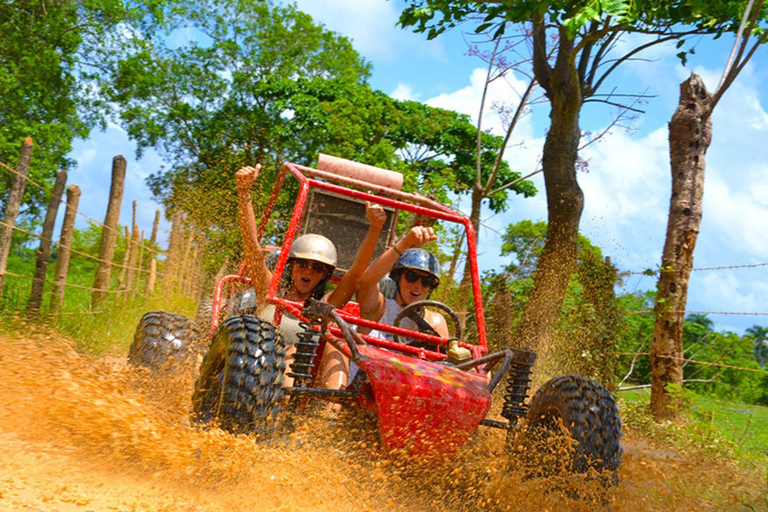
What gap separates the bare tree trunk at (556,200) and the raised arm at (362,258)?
4.38 m

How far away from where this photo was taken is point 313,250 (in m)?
4.80

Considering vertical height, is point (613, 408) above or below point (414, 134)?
below

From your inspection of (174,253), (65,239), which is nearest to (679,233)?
(65,239)

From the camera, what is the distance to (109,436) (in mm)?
3982

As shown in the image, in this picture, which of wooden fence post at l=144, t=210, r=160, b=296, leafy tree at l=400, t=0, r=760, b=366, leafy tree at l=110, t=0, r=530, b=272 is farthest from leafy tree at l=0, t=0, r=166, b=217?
leafy tree at l=400, t=0, r=760, b=366

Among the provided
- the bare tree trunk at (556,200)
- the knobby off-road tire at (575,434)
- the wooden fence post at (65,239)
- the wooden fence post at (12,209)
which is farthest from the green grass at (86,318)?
the bare tree trunk at (556,200)

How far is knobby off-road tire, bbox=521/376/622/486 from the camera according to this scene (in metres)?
3.65

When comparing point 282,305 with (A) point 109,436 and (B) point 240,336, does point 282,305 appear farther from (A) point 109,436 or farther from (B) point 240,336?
(A) point 109,436

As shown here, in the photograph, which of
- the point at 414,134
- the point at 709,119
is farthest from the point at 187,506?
the point at 414,134

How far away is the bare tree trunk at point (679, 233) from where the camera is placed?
7734 millimetres

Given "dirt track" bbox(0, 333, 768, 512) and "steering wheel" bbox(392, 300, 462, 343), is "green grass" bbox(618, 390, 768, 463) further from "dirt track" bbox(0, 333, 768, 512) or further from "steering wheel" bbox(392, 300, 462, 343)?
"steering wheel" bbox(392, 300, 462, 343)

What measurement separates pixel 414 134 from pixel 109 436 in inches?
873

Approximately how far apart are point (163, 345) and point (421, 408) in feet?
8.20

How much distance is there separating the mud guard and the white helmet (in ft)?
4.30
